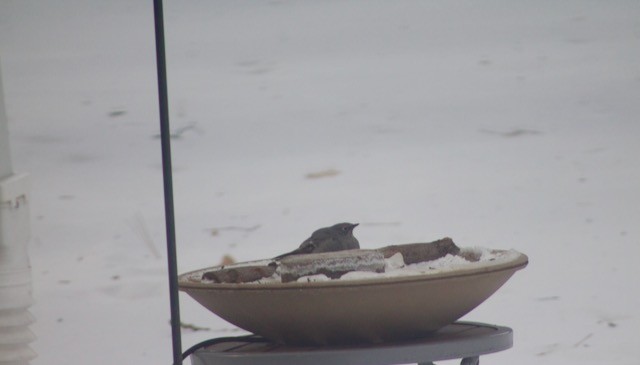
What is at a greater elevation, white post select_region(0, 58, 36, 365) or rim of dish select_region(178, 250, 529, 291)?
rim of dish select_region(178, 250, 529, 291)

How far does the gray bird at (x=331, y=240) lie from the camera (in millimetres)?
1039

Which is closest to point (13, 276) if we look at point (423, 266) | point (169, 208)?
point (169, 208)

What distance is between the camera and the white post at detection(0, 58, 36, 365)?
153 centimetres

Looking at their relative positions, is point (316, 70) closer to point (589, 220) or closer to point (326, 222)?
point (326, 222)

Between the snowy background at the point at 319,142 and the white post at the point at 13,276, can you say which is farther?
the snowy background at the point at 319,142

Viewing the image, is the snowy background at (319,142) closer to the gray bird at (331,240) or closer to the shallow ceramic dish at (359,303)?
the gray bird at (331,240)

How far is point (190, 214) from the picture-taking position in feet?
6.82

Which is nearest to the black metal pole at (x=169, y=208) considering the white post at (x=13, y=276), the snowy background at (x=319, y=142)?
the white post at (x=13, y=276)

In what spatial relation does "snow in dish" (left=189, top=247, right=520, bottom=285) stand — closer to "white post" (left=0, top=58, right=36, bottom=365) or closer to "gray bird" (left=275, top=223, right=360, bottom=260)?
"gray bird" (left=275, top=223, right=360, bottom=260)

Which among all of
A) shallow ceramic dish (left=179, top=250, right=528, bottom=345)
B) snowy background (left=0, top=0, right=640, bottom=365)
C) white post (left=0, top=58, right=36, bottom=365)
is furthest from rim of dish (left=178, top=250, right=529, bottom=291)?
snowy background (left=0, top=0, right=640, bottom=365)

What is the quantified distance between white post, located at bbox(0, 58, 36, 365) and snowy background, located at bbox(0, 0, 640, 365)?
285mm

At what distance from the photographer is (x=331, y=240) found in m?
1.04

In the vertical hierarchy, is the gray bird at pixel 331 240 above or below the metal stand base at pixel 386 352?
above

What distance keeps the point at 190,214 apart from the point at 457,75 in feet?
2.10
